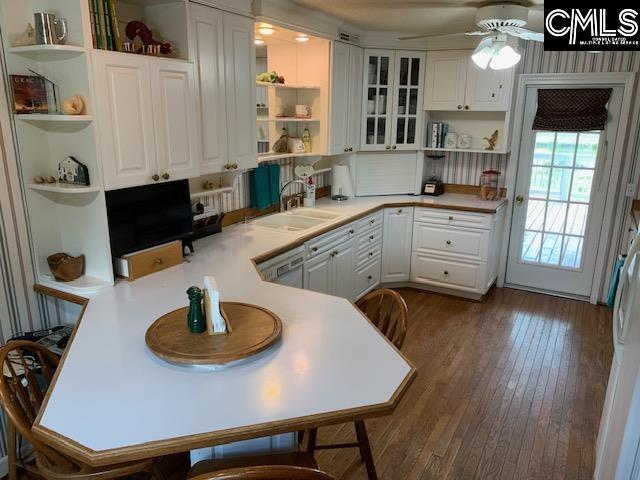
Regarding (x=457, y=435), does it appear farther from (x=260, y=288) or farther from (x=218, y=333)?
(x=218, y=333)

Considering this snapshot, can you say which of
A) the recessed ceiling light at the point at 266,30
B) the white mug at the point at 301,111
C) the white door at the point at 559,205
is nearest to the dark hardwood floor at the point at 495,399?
the white door at the point at 559,205

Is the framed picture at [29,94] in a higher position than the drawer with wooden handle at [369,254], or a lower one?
higher

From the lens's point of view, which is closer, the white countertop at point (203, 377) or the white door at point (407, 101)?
the white countertop at point (203, 377)

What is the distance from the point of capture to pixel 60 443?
1.27m

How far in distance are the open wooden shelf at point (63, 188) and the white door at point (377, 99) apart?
284 cm

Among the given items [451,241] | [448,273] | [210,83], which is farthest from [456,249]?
[210,83]

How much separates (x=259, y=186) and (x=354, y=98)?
4.25 feet

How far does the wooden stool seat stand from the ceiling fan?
2.50 m

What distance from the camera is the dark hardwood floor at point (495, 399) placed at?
2.45 m

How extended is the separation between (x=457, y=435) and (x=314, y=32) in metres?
2.89

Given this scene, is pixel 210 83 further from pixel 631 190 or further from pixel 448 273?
pixel 631 190

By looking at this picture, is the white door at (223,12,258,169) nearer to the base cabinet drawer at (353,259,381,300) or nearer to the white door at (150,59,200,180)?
the white door at (150,59,200,180)

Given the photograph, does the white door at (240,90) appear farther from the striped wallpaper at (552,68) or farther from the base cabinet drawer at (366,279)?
the striped wallpaper at (552,68)

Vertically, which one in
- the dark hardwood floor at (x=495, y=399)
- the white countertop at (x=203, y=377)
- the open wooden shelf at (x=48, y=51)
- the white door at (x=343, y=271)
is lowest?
the dark hardwood floor at (x=495, y=399)
